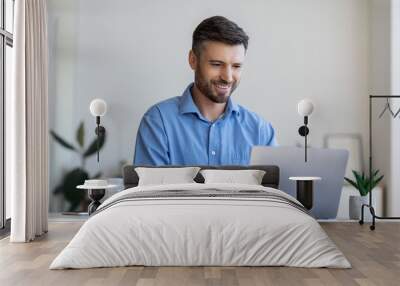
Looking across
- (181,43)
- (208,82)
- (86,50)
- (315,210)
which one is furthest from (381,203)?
(86,50)

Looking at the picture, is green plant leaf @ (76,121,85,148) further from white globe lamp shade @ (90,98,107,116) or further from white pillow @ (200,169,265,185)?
white pillow @ (200,169,265,185)

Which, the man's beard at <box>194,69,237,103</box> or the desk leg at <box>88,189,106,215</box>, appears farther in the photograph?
the man's beard at <box>194,69,237,103</box>

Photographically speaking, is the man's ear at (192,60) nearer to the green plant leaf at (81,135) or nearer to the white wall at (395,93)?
the green plant leaf at (81,135)

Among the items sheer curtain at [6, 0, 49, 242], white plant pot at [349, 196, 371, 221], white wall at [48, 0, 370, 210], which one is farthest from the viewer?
white wall at [48, 0, 370, 210]

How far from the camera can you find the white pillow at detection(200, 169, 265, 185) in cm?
673

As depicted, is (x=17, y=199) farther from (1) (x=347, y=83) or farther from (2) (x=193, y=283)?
(1) (x=347, y=83)

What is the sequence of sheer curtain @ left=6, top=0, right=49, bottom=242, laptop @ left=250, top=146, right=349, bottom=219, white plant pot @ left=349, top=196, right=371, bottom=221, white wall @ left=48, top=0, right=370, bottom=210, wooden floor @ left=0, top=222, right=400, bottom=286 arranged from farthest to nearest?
white wall @ left=48, top=0, right=370, bottom=210 < white plant pot @ left=349, top=196, right=371, bottom=221 < laptop @ left=250, top=146, right=349, bottom=219 < sheer curtain @ left=6, top=0, right=49, bottom=242 < wooden floor @ left=0, top=222, right=400, bottom=286

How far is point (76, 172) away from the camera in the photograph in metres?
7.75

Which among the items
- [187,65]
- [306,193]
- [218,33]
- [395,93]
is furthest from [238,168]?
[395,93]

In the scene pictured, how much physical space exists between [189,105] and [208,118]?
276 millimetres

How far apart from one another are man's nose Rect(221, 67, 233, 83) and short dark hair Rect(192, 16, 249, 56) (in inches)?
12.6

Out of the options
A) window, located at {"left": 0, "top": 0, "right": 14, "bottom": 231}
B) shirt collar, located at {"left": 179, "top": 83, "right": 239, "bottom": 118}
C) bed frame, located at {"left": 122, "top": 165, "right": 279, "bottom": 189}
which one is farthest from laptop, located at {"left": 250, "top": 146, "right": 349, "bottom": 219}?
window, located at {"left": 0, "top": 0, "right": 14, "bottom": 231}

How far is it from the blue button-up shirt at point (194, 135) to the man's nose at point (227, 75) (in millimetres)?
253

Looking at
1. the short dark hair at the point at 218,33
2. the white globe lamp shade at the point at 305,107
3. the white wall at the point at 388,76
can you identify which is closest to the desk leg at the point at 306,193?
the white globe lamp shade at the point at 305,107
